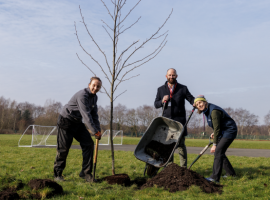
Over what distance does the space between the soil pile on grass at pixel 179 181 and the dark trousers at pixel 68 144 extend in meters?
1.31

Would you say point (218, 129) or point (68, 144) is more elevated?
point (218, 129)

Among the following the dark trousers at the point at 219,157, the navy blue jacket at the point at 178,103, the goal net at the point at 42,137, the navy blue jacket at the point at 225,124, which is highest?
the navy blue jacket at the point at 178,103

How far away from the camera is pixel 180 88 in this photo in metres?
5.23

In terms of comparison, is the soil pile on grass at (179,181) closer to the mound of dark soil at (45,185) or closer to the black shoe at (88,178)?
the black shoe at (88,178)

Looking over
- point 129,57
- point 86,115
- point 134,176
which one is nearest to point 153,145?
point 134,176

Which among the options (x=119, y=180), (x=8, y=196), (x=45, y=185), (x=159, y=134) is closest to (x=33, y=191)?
(x=45, y=185)

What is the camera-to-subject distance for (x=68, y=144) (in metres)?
4.69

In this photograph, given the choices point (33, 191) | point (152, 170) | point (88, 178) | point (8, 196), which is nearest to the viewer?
point (8, 196)

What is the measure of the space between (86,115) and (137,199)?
5.69 feet

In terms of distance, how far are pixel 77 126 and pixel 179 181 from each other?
7.28 feet

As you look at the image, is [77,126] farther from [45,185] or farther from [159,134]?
[159,134]

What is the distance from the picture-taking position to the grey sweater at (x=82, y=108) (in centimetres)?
434

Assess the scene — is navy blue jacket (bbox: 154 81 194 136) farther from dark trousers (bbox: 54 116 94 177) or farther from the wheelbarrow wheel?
dark trousers (bbox: 54 116 94 177)

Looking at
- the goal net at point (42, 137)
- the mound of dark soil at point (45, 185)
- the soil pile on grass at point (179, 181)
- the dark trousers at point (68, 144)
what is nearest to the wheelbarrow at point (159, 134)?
the soil pile on grass at point (179, 181)
